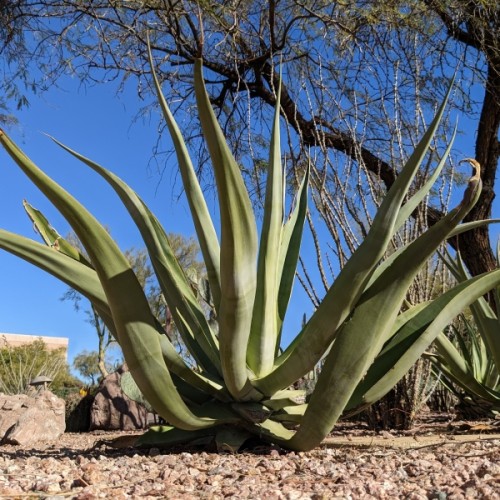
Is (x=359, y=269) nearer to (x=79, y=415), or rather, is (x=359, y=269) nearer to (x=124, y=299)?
(x=124, y=299)

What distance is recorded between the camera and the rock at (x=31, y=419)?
17.4 feet

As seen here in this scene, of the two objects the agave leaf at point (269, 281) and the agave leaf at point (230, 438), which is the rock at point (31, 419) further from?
the agave leaf at point (269, 281)

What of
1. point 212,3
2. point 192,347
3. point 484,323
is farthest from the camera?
point 212,3

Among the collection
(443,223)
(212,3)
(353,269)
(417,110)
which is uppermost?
(212,3)

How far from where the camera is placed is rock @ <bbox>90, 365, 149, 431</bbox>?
7043 millimetres

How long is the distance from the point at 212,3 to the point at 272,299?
4.36 metres

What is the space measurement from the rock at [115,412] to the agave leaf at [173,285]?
4.91 m

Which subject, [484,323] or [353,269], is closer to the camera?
[353,269]

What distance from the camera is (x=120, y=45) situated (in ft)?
21.5

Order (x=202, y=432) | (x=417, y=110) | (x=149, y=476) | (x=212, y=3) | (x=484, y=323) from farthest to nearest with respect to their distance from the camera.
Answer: (x=212, y=3)
(x=417, y=110)
(x=484, y=323)
(x=202, y=432)
(x=149, y=476)

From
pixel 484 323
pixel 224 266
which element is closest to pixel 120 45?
pixel 484 323

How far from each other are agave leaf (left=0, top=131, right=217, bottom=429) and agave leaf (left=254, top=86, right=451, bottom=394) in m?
0.44

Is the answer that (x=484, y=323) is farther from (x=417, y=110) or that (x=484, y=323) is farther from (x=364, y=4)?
(x=364, y=4)

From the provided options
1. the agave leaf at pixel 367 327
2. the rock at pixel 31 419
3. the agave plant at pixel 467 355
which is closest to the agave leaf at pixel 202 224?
the agave leaf at pixel 367 327
